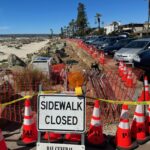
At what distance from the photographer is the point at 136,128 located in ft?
Answer: 23.2

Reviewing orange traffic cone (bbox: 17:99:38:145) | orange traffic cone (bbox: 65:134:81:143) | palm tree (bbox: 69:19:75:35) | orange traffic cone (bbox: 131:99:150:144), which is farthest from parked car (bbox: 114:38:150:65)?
palm tree (bbox: 69:19:75:35)

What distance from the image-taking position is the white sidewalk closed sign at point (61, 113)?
5.76 meters

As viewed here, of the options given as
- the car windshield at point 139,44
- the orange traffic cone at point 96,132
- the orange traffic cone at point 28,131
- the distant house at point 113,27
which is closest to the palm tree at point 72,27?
the distant house at point 113,27

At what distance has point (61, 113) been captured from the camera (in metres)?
5.80

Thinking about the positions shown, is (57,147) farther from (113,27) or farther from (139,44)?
(113,27)

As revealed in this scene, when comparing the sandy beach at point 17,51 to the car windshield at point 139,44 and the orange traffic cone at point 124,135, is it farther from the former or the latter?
the orange traffic cone at point 124,135

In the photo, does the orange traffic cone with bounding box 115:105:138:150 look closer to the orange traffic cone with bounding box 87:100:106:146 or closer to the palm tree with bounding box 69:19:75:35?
the orange traffic cone with bounding box 87:100:106:146

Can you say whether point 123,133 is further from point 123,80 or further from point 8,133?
point 123,80

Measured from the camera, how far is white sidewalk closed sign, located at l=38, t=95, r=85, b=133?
5.76 meters

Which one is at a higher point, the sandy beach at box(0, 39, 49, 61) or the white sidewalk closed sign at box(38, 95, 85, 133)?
the sandy beach at box(0, 39, 49, 61)

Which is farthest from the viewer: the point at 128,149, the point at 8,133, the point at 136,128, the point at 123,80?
the point at 123,80

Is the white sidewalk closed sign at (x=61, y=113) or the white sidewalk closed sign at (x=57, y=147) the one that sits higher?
the white sidewalk closed sign at (x=61, y=113)

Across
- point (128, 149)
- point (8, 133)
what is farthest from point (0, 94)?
point (128, 149)

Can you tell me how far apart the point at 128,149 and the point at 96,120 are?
30.2 inches
